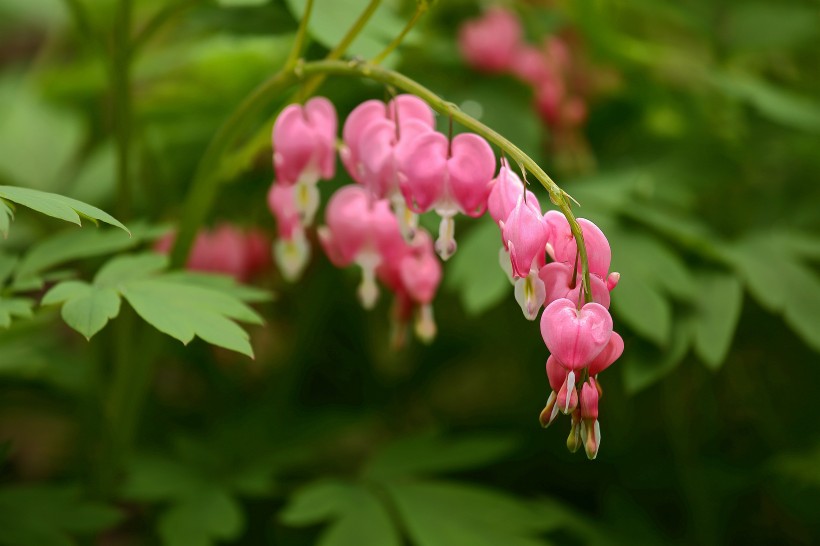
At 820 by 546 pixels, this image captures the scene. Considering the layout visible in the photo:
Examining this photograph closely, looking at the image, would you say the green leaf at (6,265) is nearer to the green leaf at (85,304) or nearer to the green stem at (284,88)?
the green leaf at (85,304)

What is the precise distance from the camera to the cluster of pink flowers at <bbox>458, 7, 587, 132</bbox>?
2061 millimetres

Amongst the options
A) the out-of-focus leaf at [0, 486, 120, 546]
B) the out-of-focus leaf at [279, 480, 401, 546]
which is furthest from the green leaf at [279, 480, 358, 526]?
the out-of-focus leaf at [0, 486, 120, 546]

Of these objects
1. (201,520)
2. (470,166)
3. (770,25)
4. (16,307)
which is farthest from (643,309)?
(770,25)

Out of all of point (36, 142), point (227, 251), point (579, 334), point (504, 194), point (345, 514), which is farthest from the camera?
point (36, 142)

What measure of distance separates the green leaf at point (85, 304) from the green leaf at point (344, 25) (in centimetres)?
53

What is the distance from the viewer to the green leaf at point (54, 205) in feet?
3.10

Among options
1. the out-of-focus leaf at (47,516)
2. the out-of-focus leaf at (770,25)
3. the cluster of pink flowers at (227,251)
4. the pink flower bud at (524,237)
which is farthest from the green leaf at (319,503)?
the out-of-focus leaf at (770,25)

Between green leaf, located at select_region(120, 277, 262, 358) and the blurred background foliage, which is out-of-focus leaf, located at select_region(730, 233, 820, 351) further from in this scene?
green leaf, located at select_region(120, 277, 262, 358)

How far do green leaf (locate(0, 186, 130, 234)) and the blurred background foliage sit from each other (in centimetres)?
20

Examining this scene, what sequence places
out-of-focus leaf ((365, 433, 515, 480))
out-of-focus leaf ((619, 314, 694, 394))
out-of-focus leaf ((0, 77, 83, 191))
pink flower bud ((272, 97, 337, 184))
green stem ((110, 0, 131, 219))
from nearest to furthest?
pink flower bud ((272, 97, 337, 184))
out-of-focus leaf ((619, 314, 694, 394))
green stem ((110, 0, 131, 219))
out-of-focus leaf ((365, 433, 515, 480))
out-of-focus leaf ((0, 77, 83, 191))

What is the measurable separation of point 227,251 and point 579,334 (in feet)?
3.84

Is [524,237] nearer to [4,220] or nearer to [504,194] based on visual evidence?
[504,194]

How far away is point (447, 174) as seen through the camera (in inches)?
43.3

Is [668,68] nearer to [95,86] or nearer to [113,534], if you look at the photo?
[95,86]
